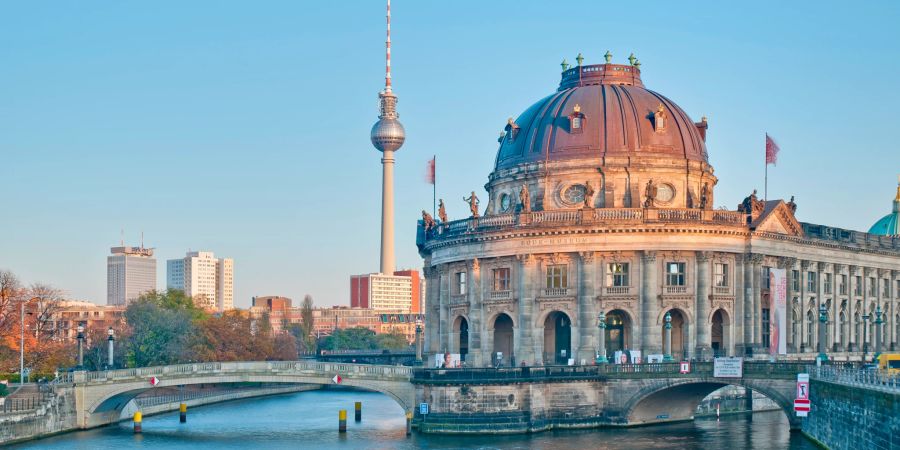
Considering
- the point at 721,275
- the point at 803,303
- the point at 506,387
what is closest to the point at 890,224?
the point at 803,303

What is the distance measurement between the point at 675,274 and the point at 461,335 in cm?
2171

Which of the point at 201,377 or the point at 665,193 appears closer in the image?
the point at 201,377

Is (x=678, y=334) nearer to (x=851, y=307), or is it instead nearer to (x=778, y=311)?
(x=778, y=311)

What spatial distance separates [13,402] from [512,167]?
159ft

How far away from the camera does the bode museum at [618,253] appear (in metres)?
113

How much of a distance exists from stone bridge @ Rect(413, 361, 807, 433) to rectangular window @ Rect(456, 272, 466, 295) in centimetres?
2613

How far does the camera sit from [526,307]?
115625mm

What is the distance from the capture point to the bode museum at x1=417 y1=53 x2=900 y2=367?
369 ft

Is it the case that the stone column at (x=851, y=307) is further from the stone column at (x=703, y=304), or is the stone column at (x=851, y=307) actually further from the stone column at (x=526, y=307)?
the stone column at (x=526, y=307)

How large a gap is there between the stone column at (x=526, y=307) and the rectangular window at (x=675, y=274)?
10.6m

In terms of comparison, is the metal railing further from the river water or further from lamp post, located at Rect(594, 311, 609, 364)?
lamp post, located at Rect(594, 311, 609, 364)

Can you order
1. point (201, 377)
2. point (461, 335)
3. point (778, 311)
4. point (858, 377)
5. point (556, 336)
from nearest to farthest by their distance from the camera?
1. point (858, 377)
2. point (201, 377)
3. point (556, 336)
4. point (778, 311)
5. point (461, 335)

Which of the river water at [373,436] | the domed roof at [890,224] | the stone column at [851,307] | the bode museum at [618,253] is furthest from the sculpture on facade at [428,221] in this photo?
the domed roof at [890,224]

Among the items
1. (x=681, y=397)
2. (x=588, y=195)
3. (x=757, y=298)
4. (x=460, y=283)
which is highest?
(x=588, y=195)
